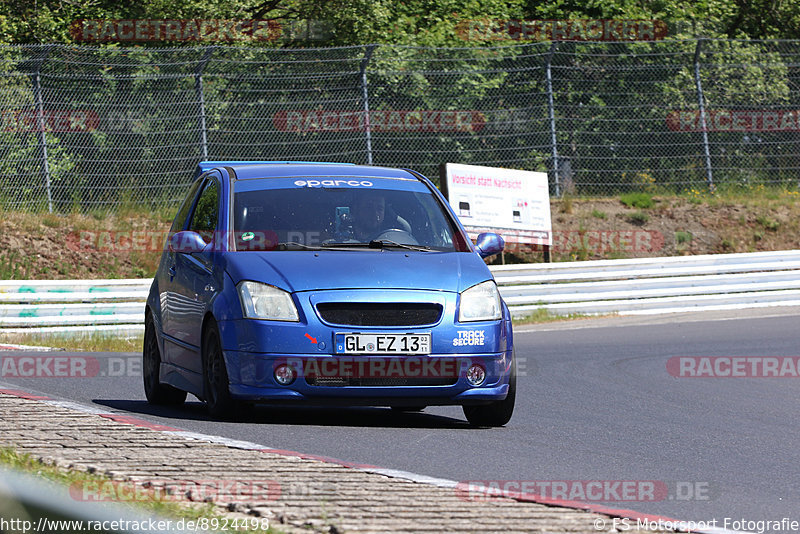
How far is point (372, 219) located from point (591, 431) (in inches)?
79.2

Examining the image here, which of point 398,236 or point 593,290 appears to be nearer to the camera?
point 398,236

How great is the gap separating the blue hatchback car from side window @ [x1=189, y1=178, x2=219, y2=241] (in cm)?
5

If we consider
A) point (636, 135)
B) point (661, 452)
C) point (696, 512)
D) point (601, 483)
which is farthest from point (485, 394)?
point (636, 135)

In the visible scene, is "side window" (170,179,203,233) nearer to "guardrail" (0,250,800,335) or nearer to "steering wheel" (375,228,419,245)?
"steering wheel" (375,228,419,245)

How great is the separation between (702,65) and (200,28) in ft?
31.4

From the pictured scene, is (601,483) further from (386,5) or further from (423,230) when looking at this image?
(386,5)

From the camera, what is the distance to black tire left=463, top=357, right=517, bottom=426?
28.0 feet

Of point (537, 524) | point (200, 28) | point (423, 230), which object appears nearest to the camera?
point (537, 524)

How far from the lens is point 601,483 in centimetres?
649

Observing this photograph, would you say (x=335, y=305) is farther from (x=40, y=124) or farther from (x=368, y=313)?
(x=40, y=124)

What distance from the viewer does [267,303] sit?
7934mm

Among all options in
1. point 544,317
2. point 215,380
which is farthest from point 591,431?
point 544,317

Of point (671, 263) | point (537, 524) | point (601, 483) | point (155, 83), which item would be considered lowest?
point (671, 263)

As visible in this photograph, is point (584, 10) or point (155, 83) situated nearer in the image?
point (155, 83)
